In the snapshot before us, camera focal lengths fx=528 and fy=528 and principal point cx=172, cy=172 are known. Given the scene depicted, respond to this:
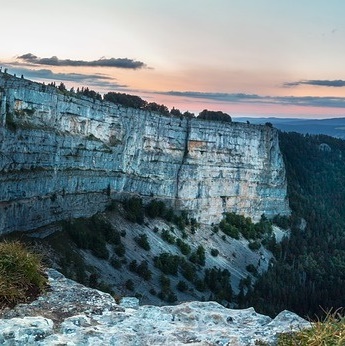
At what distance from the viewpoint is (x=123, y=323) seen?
10086mm

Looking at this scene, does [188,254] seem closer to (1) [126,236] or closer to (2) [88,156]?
(1) [126,236]

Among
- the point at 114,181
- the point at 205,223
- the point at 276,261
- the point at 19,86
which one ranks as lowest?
the point at 276,261

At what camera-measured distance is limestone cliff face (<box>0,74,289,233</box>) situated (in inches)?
2153

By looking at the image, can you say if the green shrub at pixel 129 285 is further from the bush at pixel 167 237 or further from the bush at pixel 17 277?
the bush at pixel 17 277

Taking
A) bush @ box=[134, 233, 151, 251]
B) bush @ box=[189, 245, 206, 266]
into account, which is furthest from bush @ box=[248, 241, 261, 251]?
bush @ box=[134, 233, 151, 251]

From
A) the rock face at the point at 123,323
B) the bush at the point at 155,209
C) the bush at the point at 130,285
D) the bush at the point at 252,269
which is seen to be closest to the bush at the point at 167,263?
the bush at the point at 155,209

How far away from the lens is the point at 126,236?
74188mm

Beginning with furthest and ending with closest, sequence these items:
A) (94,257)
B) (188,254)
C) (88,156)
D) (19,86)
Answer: (188,254), (88,156), (94,257), (19,86)

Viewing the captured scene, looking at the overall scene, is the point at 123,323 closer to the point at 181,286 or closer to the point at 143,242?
the point at 181,286

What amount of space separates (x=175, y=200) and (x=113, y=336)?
269ft

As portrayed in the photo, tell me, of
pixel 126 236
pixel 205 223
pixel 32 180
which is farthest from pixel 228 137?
pixel 32 180

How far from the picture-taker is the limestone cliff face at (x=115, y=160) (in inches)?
2153

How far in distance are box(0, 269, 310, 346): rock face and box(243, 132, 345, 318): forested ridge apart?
74.3ft

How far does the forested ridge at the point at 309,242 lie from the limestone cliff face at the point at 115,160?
10.2m
